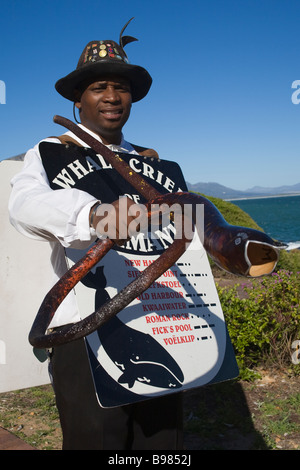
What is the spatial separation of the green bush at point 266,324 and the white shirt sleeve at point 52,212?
2.95m

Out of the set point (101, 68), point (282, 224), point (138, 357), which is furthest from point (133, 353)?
point (282, 224)

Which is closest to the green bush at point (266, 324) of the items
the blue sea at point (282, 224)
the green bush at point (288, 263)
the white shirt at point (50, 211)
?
the blue sea at point (282, 224)

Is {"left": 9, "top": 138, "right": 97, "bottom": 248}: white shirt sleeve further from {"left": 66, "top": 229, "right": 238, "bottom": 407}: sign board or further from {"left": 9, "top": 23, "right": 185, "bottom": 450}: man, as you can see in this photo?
{"left": 66, "top": 229, "right": 238, "bottom": 407}: sign board

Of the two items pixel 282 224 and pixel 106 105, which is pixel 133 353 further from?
pixel 282 224

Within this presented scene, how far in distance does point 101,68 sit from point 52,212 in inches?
39.3

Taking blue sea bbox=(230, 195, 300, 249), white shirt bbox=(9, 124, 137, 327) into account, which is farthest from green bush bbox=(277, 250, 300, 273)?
white shirt bbox=(9, 124, 137, 327)

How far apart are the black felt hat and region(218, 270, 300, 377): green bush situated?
259cm

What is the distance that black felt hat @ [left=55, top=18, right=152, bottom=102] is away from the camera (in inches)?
89.4

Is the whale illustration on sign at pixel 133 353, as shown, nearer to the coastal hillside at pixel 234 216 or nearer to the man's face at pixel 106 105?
the man's face at pixel 106 105

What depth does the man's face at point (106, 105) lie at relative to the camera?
228 centimetres

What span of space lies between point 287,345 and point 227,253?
3502mm

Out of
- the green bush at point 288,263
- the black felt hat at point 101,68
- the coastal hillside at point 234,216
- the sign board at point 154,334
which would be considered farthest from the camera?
the coastal hillside at point 234,216

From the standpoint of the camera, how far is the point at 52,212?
159 cm
